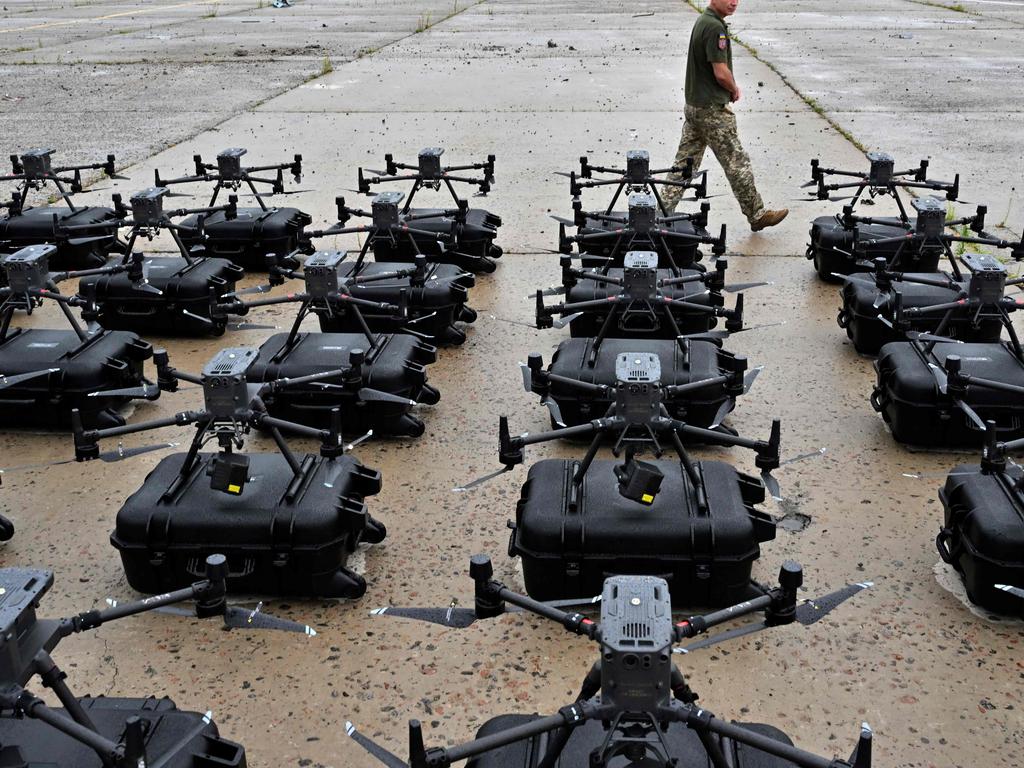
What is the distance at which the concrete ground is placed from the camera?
3678 millimetres

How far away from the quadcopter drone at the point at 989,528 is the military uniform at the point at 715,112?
5063 mm

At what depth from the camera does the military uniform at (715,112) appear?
9.03 metres

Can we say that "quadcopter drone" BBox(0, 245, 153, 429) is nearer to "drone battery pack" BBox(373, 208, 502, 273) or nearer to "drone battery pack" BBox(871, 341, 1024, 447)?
"drone battery pack" BBox(373, 208, 502, 273)

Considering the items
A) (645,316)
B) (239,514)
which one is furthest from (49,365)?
(645,316)

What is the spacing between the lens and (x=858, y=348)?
21.8 ft

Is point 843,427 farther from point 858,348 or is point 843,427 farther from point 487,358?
point 487,358

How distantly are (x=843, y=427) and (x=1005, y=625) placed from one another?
1828 mm

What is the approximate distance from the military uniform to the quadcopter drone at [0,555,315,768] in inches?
267

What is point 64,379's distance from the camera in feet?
18.3

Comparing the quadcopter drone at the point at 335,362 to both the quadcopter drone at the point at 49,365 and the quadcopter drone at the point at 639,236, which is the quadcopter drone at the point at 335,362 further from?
the quadcopter drone at the point at 639,236

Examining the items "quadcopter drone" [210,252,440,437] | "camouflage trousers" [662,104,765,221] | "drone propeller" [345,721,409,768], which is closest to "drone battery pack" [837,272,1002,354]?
"camouflage trousers" [662,104,765,221]

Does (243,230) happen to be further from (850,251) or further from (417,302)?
(850,251)

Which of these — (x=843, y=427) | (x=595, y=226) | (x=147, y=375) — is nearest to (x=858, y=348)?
(x=843, y=427)

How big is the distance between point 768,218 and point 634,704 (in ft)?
23.1
